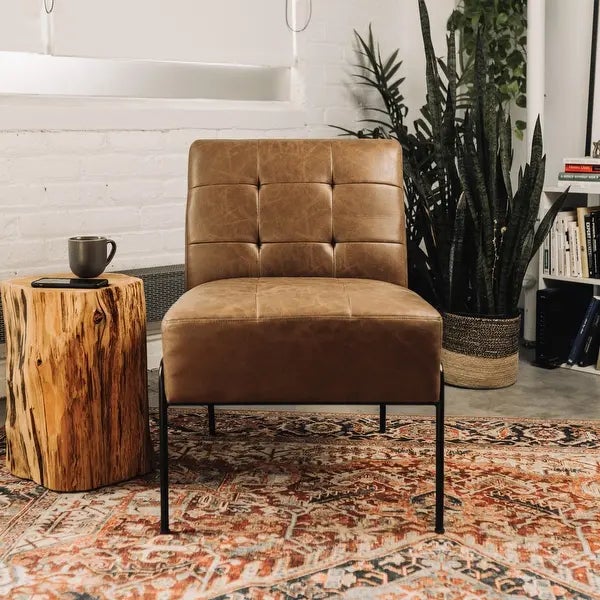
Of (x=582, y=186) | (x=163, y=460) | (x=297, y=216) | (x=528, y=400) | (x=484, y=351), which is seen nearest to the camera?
(x=163, y=460)

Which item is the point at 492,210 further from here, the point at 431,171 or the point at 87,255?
the point at 87,255

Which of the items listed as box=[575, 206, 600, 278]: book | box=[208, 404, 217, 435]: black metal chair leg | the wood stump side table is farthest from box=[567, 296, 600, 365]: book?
the wood stump side table

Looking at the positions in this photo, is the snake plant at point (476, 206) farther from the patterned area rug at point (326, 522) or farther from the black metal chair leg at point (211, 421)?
the black metal chair leg at point (211, 421)

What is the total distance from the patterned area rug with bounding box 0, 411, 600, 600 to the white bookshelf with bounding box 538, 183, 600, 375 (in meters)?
0.79

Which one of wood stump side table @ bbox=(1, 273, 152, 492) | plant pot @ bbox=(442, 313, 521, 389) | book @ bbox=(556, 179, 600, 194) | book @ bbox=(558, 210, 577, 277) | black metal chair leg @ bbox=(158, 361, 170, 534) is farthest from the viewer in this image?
book @ bbox=(558, 210, 577, 277)

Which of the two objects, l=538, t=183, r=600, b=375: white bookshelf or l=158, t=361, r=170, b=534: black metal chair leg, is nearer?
l=158, t=361, r=170, b=534: black metal chair leg

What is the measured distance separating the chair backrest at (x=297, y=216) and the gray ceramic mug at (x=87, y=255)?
311 mm

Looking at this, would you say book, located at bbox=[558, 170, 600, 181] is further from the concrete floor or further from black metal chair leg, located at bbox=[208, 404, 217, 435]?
black metal chair leg, located at bbox=[208, 404, 217, 435]

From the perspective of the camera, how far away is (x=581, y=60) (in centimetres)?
370

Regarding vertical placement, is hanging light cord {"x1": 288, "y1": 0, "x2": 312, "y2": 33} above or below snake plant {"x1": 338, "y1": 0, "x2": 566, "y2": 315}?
above

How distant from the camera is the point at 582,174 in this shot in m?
3.35

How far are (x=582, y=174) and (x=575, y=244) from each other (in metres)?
0.27

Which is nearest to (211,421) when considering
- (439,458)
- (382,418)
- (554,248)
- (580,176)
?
(382,418)

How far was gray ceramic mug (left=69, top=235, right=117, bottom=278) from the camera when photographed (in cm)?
220
